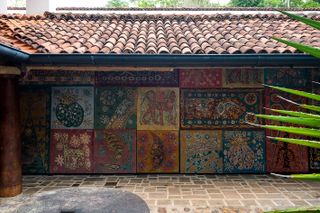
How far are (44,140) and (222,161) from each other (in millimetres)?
4109

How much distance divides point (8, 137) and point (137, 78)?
2.92 meters

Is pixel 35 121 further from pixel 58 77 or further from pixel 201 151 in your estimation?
pixel 201 151

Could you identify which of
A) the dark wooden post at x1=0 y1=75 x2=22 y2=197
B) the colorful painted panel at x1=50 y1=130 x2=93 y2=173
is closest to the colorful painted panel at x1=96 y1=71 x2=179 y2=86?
the colorful painted panel at x1=50 y1=130 x2=93 y2=173

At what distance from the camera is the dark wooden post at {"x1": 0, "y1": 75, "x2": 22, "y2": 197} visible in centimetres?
510

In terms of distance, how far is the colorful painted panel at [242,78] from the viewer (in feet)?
22.2

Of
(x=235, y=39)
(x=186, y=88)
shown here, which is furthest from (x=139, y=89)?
(x=235, y=39)

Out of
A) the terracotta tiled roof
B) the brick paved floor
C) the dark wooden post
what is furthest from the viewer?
the terracotta tiled roof

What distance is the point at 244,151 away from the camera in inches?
267

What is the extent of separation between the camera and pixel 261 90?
6816 mm

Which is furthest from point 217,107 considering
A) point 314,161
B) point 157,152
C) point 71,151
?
point 71,151

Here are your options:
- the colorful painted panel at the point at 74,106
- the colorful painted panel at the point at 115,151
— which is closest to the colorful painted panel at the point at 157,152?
the colorful painted panel at the point at 115,151

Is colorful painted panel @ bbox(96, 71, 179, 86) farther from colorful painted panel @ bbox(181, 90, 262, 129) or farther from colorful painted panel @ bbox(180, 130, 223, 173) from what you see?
colorful painted panel @ bbox(180, 130, 223, 173)

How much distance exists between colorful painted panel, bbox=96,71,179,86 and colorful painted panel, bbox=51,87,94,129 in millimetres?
411

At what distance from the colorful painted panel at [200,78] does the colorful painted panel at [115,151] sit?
65.8 inches
